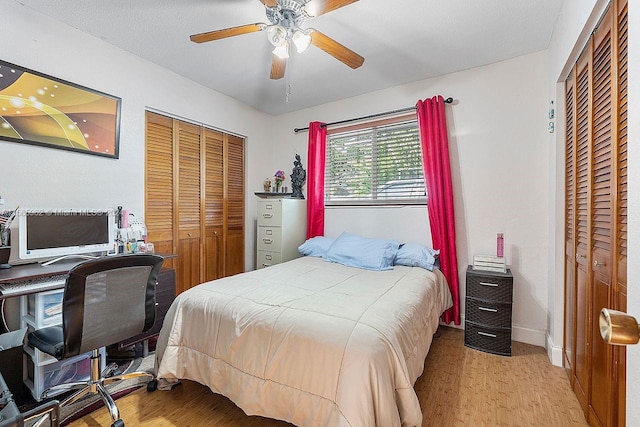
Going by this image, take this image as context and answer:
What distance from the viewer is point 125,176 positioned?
2598mm

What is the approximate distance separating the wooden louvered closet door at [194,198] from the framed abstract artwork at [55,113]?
0.41 metres

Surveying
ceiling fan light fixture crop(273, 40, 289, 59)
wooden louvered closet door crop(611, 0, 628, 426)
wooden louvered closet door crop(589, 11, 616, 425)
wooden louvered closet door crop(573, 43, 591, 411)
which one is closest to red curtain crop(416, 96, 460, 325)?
wooden louvered closet door crop(573, 43, 591, 411)

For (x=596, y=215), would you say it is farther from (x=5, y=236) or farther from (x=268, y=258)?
(x=5, y=236)

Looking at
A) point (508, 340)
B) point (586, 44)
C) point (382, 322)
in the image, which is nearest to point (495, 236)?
point (508, 340)

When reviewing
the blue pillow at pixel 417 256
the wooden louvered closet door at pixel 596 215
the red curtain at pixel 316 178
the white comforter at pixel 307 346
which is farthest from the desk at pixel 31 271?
the wooden louvered closet door at pixel 596 215

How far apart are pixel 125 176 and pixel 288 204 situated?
5.52ft

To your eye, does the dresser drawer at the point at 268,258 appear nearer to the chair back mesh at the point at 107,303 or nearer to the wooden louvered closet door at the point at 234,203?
the wooden louvered closet door at the point at 234,203

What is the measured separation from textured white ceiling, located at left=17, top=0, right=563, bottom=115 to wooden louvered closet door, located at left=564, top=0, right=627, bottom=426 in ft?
2.24

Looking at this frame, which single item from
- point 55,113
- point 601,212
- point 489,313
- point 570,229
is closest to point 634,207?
point 601,212

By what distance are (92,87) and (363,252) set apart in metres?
2.78

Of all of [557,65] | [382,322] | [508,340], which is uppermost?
[557,65]

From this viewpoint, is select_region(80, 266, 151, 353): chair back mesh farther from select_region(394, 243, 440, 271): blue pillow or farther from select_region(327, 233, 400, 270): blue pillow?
select_region(394, 243, 440, 271): blue pillow

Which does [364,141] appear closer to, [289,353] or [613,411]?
[289,353]

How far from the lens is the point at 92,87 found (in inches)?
92.6
